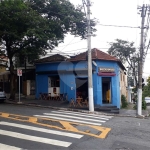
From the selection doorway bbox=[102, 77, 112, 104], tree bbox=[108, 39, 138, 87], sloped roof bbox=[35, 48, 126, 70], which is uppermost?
tree bbox=[108, 39, 138, 87]

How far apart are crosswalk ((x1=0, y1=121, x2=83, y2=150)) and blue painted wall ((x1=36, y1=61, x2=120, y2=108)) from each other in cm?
1007

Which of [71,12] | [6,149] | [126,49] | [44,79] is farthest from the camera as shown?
[126,49]

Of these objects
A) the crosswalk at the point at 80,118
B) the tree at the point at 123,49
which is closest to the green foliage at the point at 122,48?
the tree at the point at 123,49

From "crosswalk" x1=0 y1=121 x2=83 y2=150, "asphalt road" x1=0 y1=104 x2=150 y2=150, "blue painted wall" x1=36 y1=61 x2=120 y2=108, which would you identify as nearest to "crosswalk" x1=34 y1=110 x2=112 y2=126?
"asphalt road" x1=0 y1=104 x2=150 y2=150

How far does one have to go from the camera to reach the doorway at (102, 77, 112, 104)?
19297 millimetres

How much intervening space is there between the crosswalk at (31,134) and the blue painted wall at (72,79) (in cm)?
1007

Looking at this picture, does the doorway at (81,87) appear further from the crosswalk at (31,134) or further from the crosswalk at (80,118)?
the crosswalk at (31,134)

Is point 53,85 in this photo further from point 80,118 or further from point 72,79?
point 80,118

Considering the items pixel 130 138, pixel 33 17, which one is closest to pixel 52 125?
pixel 130 138

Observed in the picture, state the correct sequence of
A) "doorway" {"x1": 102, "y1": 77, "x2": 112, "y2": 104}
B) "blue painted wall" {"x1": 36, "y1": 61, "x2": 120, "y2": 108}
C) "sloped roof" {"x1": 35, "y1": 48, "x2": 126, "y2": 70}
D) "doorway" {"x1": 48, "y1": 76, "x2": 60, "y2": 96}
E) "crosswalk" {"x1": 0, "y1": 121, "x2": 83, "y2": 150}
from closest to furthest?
"crosswalk" {"x1": 0, "y1": 121, "x2": 83, "y2": 150} < "blue painted wall" {"x1": 36, "y1": 61, "x2": 120, "y2": 108} < "sloped roof" {"x1": 35, "y1": 48, "x2": 126, "y2": 70} < "doorway" {"x1": 102, "y1": 77, "x2": 112, "y2": 104} < "doorway" {"x1": 48, "y1": 76, "x2": 60, "y2": 96}

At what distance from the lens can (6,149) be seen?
6109mm

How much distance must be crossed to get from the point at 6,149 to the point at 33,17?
38.1 ft

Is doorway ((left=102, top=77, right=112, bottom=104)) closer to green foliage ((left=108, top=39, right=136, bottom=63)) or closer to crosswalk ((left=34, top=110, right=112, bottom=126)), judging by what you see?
crosswalk ((left=34, top=110, right=112, bottom=126))

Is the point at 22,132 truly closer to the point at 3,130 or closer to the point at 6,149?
the point at 3,130
